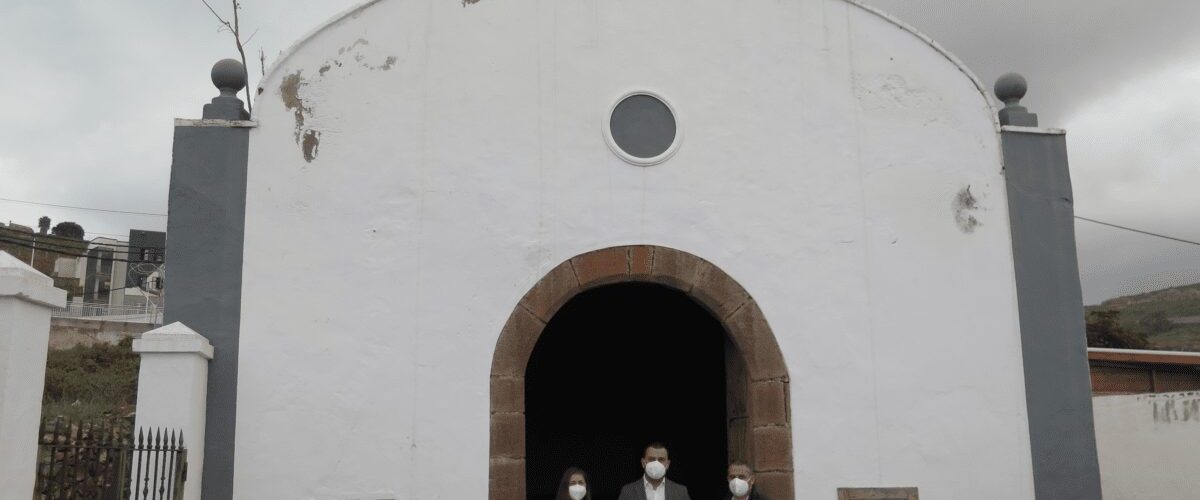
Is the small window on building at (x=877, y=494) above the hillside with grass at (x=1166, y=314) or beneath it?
beneath

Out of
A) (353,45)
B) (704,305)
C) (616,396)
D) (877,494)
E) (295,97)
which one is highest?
(353,45)

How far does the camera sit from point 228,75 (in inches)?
305

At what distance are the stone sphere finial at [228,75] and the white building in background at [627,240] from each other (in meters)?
0.02

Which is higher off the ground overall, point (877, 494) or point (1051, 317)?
point (1051, 317)

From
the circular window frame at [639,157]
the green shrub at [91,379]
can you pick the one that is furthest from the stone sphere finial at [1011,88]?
the green shrub at [91,379]

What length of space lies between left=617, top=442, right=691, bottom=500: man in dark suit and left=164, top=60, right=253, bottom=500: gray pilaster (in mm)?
2645

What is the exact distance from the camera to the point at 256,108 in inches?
304

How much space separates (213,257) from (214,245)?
0.27 feet

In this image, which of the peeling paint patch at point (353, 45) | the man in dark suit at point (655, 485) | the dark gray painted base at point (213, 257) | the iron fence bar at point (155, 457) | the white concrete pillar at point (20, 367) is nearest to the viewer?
the white concrete pillar at point (20, 367)

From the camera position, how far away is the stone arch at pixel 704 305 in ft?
24.5

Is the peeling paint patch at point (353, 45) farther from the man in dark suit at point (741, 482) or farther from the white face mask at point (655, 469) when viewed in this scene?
the man in dark suit at point (741, 482)

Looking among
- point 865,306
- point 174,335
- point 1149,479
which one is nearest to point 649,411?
point 865,306

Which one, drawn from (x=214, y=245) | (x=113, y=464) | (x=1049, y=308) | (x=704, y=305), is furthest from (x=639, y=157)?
(x=113, y=464)

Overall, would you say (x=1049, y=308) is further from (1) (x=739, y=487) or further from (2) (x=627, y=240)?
(2) (x=627, y=240)
